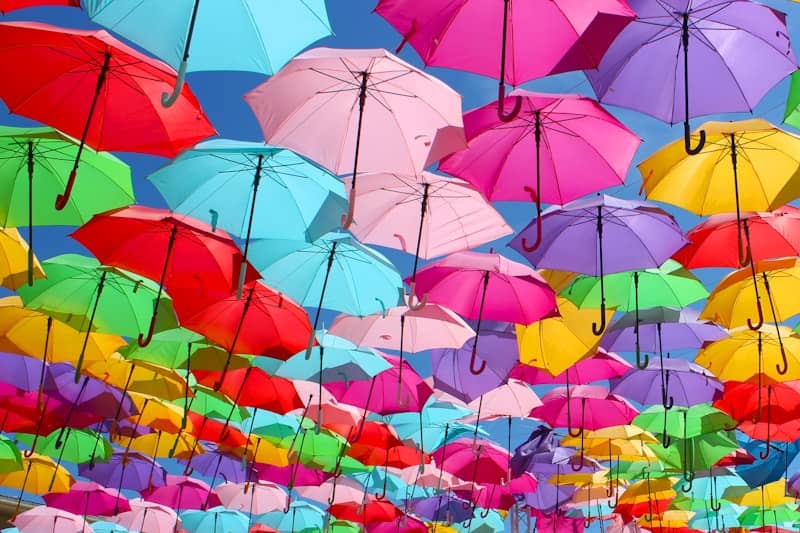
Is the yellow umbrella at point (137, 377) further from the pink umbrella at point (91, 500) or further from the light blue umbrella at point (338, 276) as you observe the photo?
the pink umbrella at point (91, 500)

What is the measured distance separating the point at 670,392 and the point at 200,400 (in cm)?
709

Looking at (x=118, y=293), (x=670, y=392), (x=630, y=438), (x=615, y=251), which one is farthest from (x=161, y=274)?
(x=630, y=438)

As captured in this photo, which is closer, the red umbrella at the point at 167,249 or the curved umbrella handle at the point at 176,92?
the curved umbrella handle at the point at 176,92

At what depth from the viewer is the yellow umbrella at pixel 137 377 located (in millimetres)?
11309

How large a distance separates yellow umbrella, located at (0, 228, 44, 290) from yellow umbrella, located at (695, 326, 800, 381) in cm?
816

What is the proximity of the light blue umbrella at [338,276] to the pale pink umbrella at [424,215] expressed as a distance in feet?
1.76

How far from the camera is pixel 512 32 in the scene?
5555mm

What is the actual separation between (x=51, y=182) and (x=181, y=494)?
33.1 ft

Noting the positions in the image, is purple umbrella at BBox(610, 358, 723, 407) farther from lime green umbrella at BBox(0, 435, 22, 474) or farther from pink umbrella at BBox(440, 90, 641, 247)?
lime green umbrella at BBox(0, 435, 22, 474)

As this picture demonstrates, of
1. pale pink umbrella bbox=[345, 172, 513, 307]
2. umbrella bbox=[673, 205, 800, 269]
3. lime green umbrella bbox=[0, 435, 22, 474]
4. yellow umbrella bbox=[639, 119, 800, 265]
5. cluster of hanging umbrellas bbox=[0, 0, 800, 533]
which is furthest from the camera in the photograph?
lime green umbrella bbox=[0, 435, 22, 474]

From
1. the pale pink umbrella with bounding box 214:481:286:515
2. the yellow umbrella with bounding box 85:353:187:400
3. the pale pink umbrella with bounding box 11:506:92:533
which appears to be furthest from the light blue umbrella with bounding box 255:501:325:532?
the yellow umbrella with bounding box 85:353:187:400

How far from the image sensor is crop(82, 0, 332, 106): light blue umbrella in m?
5.43

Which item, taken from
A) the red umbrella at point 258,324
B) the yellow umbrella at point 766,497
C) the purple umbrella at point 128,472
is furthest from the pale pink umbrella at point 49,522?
the yellow umbrella at point 766,497

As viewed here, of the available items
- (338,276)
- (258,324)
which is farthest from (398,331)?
(258,324)
